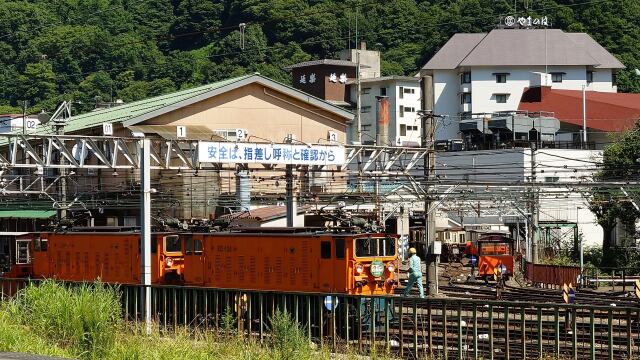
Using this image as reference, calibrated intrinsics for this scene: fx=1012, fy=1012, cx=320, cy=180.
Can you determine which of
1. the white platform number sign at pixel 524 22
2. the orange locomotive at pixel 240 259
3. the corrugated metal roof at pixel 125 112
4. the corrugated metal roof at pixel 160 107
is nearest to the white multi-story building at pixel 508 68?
the white platform number sign at pixel 524 22

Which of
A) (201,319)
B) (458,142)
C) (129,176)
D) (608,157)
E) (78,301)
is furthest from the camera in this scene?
(458,142)

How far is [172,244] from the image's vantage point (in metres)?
26.2

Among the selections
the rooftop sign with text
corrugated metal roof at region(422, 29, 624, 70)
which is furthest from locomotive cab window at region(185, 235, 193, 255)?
corrugated metal roof at region(422, 29, 624, 70)

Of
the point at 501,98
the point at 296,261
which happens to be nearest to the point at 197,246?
the point at 296,261

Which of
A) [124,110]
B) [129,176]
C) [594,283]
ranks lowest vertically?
[594,283]

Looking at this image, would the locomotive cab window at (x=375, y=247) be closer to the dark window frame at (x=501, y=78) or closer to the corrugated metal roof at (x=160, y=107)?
the corrugated metal roof at (x=160, y=107)

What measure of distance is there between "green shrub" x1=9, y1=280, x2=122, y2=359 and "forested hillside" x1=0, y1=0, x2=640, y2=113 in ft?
244

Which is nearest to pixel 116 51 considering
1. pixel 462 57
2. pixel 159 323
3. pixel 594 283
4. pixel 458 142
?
pixel 462 57

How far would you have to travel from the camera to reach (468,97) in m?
86.2

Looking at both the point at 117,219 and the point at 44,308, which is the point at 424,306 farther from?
the point at 117,219

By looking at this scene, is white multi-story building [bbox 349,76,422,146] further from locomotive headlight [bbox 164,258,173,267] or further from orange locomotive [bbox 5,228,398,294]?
locomotive headlight [bbox 164,258,173,267]

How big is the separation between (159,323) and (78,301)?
194 cm

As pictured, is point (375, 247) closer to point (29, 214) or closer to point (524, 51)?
point (29, 214)

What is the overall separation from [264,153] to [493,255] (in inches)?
753
